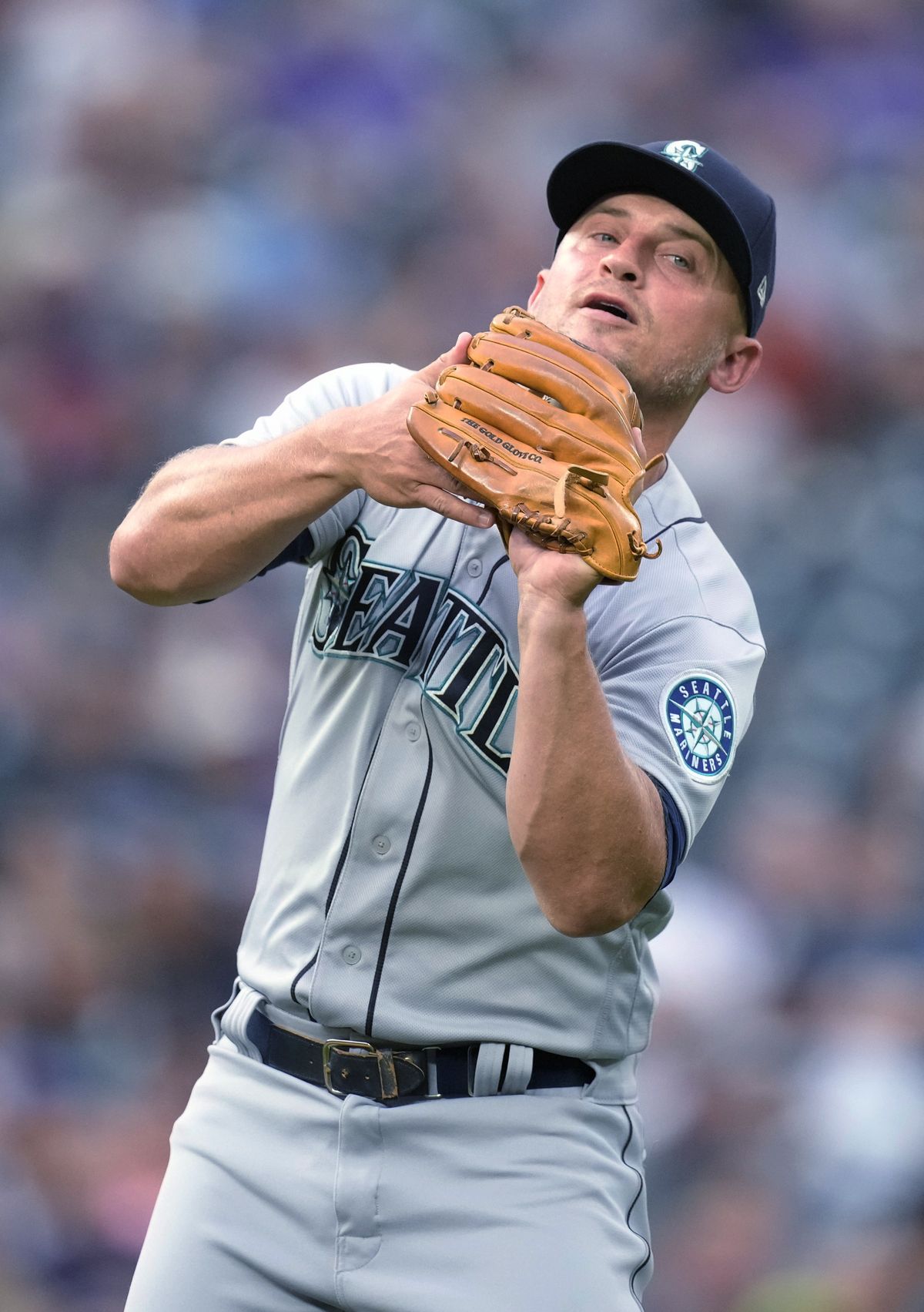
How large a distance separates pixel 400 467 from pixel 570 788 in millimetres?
380

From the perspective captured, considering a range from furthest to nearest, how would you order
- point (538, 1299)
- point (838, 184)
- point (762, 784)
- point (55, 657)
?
1. point (838, 184)
2. point (55, 657)
3. point (762, 784)
4. point (538, 1299)

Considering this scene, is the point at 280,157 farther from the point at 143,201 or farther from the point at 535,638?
the point at 535,638

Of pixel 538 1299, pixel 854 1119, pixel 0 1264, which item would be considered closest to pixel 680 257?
pixel 538 1299

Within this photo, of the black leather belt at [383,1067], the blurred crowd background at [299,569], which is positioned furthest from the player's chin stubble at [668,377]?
the blurred crowd background at [299,569]

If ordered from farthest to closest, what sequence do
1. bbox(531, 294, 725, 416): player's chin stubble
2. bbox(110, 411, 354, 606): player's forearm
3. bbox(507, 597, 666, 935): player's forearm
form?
1. bbox(531, 294, 725, 416): player's chin stubble
2. bbox(110, 411, 354, 606): player's forearm
3. bbox(507, 597, 666, 935): player's forearm

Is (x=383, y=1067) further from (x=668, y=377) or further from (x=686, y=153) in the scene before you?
(x=686, y=153)

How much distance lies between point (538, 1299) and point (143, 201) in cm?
464

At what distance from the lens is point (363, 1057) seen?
1889mm

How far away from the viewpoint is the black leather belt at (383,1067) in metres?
1.89

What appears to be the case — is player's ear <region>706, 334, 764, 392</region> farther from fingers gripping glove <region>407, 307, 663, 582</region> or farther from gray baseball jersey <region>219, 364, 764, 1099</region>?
fingers gripping glove <region>407, 307, 663, 582</region>

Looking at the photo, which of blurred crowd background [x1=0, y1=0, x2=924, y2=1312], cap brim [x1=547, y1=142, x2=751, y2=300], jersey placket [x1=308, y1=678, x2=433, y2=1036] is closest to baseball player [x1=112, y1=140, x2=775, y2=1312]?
jersey placket [x1=308, y1=678, x2=433, y2=1036]

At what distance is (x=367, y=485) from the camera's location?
68.1 inches

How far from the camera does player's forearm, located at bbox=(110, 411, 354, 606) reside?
69.7 inches

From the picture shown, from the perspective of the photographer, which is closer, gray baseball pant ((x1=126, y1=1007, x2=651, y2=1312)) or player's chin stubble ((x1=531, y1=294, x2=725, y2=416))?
gray baseball pant ((x1=126, y1=1007, x2=651, y2=1312))
